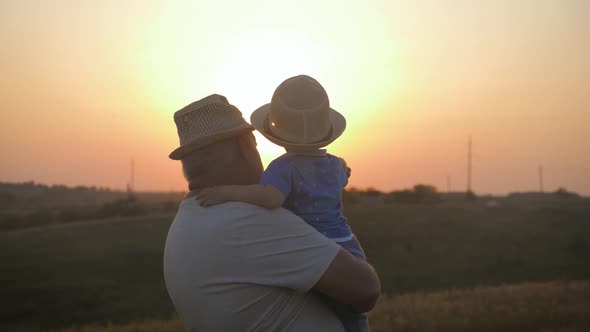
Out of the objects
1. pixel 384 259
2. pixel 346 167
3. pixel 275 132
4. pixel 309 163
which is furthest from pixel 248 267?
pixel 384 259

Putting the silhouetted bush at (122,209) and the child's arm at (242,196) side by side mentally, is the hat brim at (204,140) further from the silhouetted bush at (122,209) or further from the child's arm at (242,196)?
the silhouetted bush at (122,209)

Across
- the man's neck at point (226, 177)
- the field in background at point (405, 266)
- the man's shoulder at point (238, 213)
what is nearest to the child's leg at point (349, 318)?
the man's shoulder at point (238, 213)

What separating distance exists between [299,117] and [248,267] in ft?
3.45

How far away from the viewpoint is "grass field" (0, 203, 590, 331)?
33688 mm

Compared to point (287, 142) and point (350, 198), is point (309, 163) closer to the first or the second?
point (287, 142)

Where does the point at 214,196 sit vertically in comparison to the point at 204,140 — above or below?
below

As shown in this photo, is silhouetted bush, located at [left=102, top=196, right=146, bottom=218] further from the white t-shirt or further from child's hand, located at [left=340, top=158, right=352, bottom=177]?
the white t-shirt

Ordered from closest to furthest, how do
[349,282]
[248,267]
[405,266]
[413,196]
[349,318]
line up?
[248,267] → [349,282] → [349,318] → [405,266] → [413,196]

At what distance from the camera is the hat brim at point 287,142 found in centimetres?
363

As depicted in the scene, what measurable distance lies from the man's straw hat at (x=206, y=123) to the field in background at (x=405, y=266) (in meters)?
8.28

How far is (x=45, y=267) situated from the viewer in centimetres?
4588

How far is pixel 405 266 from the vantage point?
49.4 meters

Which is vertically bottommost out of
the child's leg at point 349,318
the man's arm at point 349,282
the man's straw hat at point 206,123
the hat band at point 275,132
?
the child's leg at point 349,318

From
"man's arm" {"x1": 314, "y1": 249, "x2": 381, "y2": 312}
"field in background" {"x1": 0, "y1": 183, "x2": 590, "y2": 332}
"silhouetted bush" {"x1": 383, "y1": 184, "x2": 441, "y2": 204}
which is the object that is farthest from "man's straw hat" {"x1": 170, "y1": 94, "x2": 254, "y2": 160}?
"silhouetted bush" {"x1": 383, "y1": 184, "x2": 441, "y2": 204}
